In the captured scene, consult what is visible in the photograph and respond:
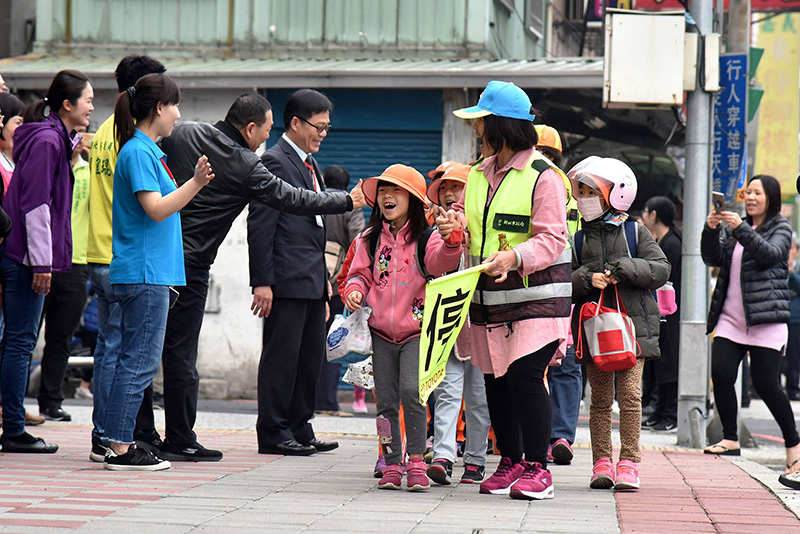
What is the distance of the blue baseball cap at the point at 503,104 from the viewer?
18.5 ft

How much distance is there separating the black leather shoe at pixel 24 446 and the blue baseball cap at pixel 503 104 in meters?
3.19

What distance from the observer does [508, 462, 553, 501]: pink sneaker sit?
549cm

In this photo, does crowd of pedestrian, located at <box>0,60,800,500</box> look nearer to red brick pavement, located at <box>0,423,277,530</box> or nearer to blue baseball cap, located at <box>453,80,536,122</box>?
blue baseball cap, located at <box>453,80,536,122</box>

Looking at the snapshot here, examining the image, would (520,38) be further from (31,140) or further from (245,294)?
(31,140)

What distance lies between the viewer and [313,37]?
46.0 ft

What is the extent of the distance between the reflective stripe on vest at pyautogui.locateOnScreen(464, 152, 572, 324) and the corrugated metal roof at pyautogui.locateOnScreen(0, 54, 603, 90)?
697cm

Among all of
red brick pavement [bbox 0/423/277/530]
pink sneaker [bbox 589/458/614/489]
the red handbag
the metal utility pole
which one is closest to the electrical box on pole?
the metal utility pole

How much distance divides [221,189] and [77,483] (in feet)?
6.58

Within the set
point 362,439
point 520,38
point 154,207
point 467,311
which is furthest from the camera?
point 520,38

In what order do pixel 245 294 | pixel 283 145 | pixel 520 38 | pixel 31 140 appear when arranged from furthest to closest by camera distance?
1. pixel 520 38
2. pixel 245 294
3. pixel 283 145
4. pixel 31 140

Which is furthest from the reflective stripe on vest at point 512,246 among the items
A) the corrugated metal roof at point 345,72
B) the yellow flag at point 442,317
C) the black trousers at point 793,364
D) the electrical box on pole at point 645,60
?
the black trousers at point 793,364

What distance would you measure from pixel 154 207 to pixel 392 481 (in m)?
1.81

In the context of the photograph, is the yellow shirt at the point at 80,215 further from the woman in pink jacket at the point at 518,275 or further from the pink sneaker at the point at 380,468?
the woman in pink jacket at the point at 518,275

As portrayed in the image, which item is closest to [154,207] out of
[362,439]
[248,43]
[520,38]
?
[362,439]
